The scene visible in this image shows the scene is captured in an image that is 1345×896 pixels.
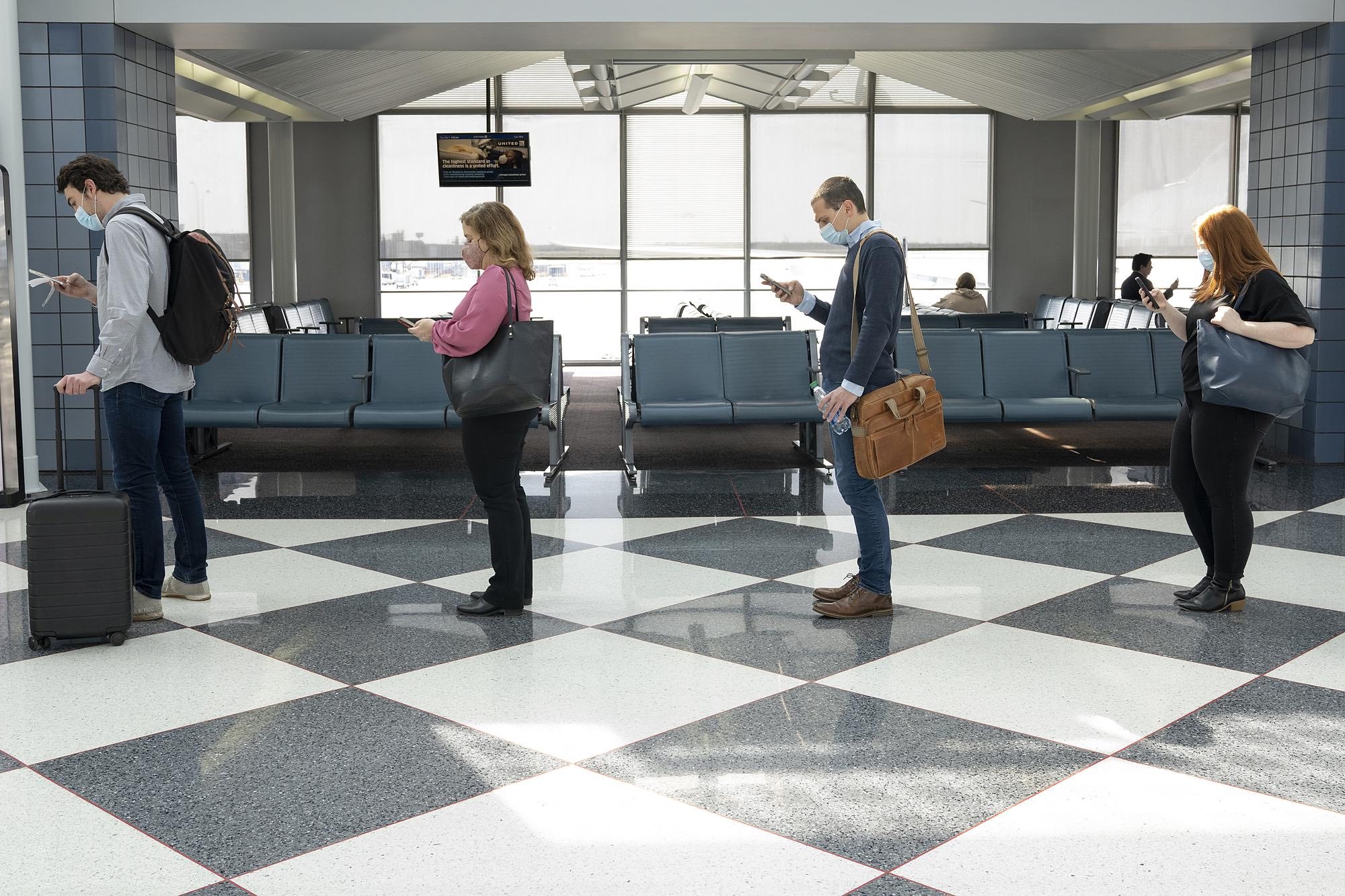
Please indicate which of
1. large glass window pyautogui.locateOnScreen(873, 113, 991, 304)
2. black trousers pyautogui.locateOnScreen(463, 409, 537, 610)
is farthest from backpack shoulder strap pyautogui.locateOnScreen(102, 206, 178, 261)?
large glass window pyautogui.locateOnScreen(873, 113, 991, 304)

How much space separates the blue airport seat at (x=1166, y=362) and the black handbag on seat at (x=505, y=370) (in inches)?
230

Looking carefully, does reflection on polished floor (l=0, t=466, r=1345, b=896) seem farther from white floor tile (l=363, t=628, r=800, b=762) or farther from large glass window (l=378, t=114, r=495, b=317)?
large glass window (l=378, t=114, r=495, b=317)

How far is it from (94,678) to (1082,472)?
6.07 meters

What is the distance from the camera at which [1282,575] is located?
521 centimetres

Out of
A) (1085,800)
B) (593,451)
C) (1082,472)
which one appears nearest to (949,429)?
(1082,472)

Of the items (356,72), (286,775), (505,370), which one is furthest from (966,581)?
(356,72)

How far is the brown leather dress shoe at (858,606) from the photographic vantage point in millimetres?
4559

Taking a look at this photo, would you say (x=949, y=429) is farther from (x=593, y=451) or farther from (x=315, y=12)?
(x=315, y=12)

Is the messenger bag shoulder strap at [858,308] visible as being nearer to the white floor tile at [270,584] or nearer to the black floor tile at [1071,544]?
the black floor tile at [1071,544]

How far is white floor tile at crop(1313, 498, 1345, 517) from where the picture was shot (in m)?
6.61

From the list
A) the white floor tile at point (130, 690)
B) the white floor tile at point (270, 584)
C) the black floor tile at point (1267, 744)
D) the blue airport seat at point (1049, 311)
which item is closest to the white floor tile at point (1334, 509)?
the black floor tile at point (1267, 744)

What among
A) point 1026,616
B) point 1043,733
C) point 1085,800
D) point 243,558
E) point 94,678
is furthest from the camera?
point 243,558

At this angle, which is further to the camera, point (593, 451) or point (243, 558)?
point (593, 451)

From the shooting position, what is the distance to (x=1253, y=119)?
9297 mm
